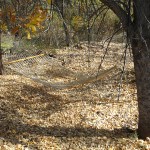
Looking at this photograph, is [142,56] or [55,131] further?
[55,131]

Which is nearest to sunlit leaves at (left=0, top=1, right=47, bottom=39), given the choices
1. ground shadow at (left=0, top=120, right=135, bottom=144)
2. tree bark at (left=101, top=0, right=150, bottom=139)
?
ground shadow at (left=0, top=120, right=135, bottom=144)

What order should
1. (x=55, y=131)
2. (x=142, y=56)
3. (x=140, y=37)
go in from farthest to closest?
(x=55, y=131) → (x=142, y=56) → (x=140, y=37)

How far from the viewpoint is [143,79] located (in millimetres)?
4137

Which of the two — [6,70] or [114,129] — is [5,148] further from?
[6,70]

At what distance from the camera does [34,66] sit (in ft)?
28.7

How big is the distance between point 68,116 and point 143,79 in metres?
1.48

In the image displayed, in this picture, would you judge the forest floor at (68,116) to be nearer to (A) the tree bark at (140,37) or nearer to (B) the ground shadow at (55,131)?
(B) the ground shadow at (55,131)

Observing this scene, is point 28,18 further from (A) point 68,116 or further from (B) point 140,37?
(B) point 140,37

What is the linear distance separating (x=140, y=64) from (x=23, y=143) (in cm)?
162

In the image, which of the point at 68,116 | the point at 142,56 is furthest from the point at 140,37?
the point at 68,116

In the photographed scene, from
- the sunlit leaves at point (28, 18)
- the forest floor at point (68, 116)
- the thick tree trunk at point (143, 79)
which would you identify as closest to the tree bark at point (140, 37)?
the thick tree trunk at point (143, 79)

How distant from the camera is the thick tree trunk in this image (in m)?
3.98

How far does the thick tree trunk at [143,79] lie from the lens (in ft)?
13.1

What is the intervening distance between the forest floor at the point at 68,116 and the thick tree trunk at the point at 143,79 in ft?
0.61
